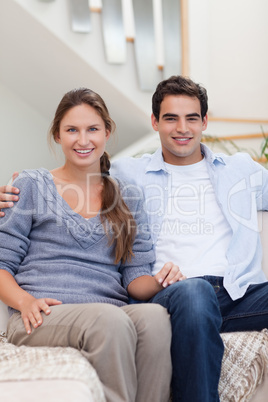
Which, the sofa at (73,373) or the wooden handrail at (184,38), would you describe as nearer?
the sofa at (73,373)

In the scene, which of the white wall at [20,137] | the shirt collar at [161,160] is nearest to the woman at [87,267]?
the shirt collar at [161,160]

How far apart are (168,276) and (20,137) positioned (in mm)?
2737

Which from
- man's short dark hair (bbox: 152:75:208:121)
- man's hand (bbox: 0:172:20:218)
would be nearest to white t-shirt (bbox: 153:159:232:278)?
man's short dark hair (bbox: 152:75:208:121)

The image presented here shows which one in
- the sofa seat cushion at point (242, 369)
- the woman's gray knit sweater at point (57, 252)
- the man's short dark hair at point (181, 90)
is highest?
the man's short dark hair at point (181, 90)

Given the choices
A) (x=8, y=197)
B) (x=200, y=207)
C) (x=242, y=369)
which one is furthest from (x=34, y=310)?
(x=200, y=207)

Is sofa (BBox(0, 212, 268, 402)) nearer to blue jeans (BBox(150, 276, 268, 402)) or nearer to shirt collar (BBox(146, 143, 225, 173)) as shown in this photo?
blue jeans (BBox(150, 276, 268, 402))

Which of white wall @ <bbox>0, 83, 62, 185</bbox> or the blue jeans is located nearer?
the blue jeans

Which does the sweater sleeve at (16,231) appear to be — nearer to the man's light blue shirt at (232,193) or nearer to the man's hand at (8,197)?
the man's hand at (8,197)

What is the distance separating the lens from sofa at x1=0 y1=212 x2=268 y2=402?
1.00 meters

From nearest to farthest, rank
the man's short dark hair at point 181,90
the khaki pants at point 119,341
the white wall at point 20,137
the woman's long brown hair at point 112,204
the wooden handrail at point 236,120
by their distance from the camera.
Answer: the khaki pants at point 119,341, the woman's long brown hair at point 112,204, the man's short dark hair at point 181,90, the wooden handrail at point 236,120, the white wall at point 20,137

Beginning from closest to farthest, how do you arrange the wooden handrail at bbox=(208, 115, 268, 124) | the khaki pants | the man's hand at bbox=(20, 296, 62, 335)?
1. the khaki pants
2. the man's hand at bbox=(20, 296, 62, 335)
3. the wooden handrail at bbox=(208, 115, 268, 124)

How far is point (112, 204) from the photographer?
1.58 metres

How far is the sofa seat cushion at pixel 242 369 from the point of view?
1.32 meters

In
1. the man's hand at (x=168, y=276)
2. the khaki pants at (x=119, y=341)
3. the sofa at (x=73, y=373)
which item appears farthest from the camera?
the man's hand at (x=168, y=276)
